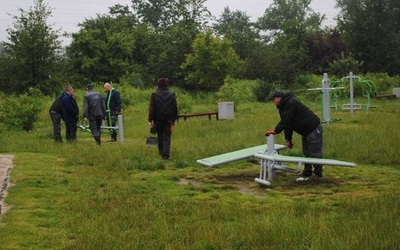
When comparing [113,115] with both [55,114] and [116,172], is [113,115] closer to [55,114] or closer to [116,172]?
[55,114]

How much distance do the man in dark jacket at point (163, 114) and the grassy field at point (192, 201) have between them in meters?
0.42

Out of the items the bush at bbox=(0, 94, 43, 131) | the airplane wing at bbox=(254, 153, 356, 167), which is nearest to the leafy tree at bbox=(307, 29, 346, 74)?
the bush at bbox=(0, 94, 43, 131)

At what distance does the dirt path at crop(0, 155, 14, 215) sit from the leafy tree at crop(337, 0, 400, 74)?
3410cm

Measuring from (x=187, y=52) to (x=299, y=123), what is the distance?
1362 inches

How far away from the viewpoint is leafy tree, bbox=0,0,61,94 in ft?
97.7

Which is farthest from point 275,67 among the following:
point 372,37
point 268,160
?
point 268,160

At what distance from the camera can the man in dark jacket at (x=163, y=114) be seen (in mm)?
10508

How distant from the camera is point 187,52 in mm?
42125

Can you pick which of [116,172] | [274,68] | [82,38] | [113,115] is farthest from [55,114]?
[82,38]

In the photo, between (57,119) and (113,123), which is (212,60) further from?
(57,119)

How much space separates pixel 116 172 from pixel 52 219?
323cm

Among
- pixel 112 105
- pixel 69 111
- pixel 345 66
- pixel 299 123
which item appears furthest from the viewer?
pixel 345 66

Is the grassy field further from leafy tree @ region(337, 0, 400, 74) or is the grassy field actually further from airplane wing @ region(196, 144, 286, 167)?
leafy tree @ region(337, 0, 400, 74)

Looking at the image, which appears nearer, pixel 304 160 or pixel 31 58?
pixel 304 160
